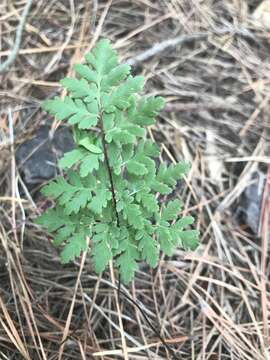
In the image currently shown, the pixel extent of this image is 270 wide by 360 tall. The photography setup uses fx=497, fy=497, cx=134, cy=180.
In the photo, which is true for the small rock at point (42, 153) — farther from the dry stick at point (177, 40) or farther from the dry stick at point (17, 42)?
the dry stick at point (177, 40)

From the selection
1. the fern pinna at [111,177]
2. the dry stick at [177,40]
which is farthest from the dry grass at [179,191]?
the fern pinna at [111,177]

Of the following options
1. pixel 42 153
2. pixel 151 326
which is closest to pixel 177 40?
pixel 42 153

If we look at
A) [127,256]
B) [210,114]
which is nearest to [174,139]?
[210,114]

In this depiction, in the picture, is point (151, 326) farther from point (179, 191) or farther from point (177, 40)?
point (177, 40)

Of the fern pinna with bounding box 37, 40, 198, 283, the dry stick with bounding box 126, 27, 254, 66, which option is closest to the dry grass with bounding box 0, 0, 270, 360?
the dry stick with bounding box 126, 27, 254, 66

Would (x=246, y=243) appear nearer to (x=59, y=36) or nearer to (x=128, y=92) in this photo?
(x=128, y=92)

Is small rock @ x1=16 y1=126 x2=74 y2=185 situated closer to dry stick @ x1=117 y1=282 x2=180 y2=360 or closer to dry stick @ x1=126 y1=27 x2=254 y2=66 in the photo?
dry stick @ x1=126 y1=27 x2=254 y2=66
